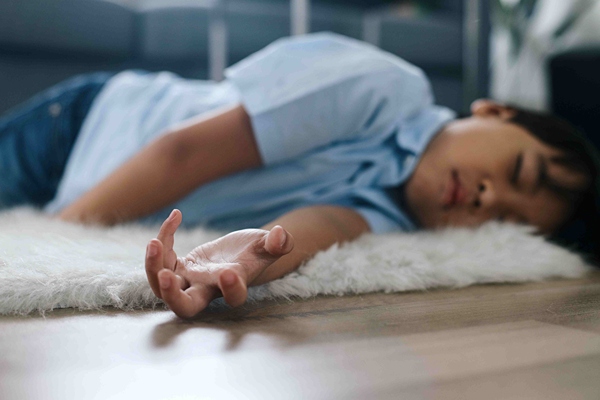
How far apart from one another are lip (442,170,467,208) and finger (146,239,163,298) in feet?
1.90

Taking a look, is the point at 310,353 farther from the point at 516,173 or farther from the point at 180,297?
the point at 516,173

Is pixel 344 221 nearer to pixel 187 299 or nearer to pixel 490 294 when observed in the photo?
pixel 490 294

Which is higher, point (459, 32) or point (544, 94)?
point (459, 32)

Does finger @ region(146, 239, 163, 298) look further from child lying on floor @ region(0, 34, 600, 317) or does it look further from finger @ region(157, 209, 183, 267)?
child lying on floor @ region(0, 34, 600, 317)

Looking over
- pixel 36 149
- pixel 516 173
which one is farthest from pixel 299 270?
pixel 36 149

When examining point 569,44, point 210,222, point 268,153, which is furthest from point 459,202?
point 569,44

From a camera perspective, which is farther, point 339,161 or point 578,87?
point 578,87

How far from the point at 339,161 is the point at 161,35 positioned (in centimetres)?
109

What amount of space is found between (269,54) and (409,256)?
45 centimetres

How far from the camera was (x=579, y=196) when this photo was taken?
90cm

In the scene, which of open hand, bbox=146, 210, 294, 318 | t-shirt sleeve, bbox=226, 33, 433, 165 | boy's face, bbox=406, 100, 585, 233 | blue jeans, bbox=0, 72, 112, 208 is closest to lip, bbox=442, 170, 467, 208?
boy's face, bbox=406, 100, 585, 233

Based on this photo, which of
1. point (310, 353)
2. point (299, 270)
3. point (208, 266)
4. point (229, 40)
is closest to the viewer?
point (310, 353)

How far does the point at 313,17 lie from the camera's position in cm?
213

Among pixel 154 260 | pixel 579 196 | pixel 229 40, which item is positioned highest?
pixel 229 40
